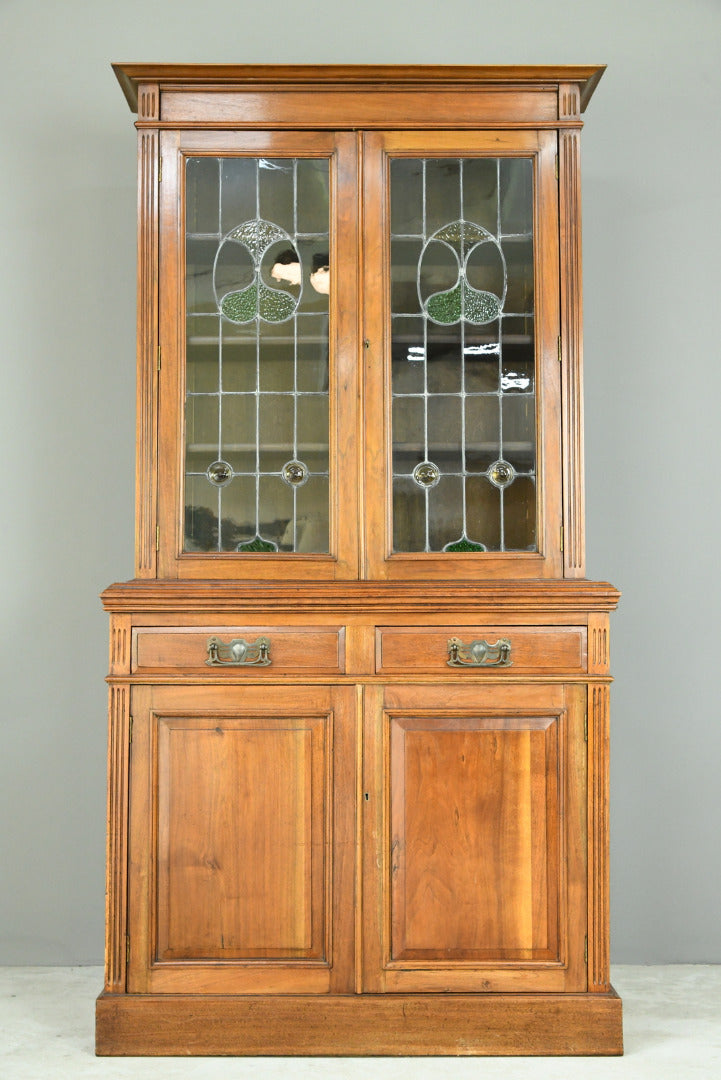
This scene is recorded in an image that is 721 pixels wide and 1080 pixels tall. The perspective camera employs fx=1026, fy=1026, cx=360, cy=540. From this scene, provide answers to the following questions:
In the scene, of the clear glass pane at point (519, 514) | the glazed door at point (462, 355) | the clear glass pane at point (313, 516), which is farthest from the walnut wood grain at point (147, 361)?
the clear glass pane at point (519, 514)

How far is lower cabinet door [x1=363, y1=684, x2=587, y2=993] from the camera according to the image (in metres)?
2.33

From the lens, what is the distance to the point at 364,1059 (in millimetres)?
2303

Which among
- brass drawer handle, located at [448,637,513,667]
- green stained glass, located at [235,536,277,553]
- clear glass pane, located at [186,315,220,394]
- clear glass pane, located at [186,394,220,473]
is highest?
clear glass pane, located at [186,315,220,394]

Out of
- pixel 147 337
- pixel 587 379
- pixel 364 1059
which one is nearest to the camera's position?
pixel 364 1059

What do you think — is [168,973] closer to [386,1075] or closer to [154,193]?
[386,1075]

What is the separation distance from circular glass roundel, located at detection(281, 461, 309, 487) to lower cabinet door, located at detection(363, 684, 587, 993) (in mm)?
525

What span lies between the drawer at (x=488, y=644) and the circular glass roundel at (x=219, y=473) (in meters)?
0.51

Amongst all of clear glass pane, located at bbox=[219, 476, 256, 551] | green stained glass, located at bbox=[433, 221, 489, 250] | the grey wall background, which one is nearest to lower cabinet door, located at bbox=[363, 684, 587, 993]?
clear glass pane, located at bbox=[219, 476, 256, 551]

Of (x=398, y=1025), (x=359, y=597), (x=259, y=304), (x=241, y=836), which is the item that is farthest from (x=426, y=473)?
(x=398, y=1025)

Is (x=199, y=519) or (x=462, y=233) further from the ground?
(x=462, y=233)

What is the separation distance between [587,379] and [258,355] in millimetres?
1084

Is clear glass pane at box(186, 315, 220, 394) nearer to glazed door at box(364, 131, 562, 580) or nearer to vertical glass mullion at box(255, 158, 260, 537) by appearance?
vertical glass mullion at box(255, 158, 260, 537)

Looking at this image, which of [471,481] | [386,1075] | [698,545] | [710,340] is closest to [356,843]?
[386,1075]

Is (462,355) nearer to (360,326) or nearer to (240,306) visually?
(360,326)
